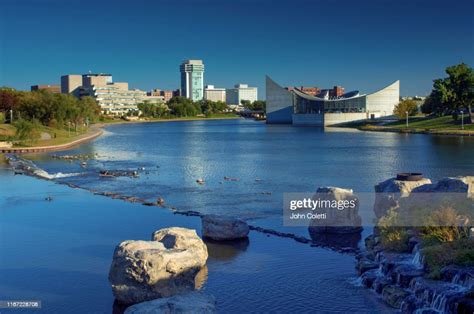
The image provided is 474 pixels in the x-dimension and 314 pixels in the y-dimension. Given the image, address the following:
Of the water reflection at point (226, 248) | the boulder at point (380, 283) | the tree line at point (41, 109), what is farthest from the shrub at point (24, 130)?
the boulder at point (380, 283)

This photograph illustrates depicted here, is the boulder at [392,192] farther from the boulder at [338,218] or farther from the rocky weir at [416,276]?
the boulder at [338,218]

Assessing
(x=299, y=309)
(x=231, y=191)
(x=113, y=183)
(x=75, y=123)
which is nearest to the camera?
(x=299, y=309)

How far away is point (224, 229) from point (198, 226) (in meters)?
2.48

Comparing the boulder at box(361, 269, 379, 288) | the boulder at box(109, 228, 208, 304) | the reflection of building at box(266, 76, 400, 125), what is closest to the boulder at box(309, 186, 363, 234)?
the boulder at box(361, 269, 379, 288)

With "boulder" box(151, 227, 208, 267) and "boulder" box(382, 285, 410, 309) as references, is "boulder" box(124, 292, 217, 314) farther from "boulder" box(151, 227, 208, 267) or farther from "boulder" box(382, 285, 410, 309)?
"boulder" box(382, 285, 410, 309)

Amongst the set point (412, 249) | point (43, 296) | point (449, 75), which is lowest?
→ point (43, 296)

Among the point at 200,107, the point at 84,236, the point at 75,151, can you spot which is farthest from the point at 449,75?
the point at 200,107

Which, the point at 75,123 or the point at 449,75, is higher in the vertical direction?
the point at 449,75

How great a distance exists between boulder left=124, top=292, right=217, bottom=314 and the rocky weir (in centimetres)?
428

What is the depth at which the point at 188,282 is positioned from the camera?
13867 millimetres

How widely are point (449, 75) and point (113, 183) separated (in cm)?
6183

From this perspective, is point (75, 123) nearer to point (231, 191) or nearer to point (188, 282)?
point (231, 191)

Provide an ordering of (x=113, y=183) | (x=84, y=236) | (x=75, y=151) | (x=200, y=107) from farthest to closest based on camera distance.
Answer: (x=200, y=107), (x=75, y=151), (x=113, y=183), (x=84, y=236)

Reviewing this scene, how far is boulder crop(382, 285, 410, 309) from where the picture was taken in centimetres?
1288
